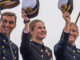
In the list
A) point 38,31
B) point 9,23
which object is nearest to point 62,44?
point 38,31

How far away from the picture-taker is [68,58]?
5.71 metres

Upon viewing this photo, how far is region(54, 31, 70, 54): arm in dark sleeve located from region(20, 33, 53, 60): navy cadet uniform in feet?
0.35

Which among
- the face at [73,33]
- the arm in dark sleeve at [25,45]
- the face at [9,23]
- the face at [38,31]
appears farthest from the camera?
the face at [73,33]

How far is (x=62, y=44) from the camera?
5.52 m

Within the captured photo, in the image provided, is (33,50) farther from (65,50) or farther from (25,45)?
(65,50)

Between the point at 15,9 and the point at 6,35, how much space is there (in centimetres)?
43

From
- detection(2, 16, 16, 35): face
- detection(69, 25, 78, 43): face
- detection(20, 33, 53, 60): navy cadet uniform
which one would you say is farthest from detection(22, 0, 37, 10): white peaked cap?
detection(69, 25, 78, 43): face

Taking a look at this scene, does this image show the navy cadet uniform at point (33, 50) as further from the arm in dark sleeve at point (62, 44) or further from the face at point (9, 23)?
the face at point (9, 23)

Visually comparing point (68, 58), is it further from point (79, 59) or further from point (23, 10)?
point (23, 10)

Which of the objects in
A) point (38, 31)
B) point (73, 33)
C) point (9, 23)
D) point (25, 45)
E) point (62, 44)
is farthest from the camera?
point (73, 33)

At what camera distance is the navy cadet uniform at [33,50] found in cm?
512

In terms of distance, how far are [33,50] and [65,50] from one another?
0.50 meters

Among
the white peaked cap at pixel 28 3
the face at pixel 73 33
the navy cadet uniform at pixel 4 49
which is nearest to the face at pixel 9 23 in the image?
the navy cadet uniform at pixel 4 49

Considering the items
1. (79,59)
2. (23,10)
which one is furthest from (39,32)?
(79,59)
